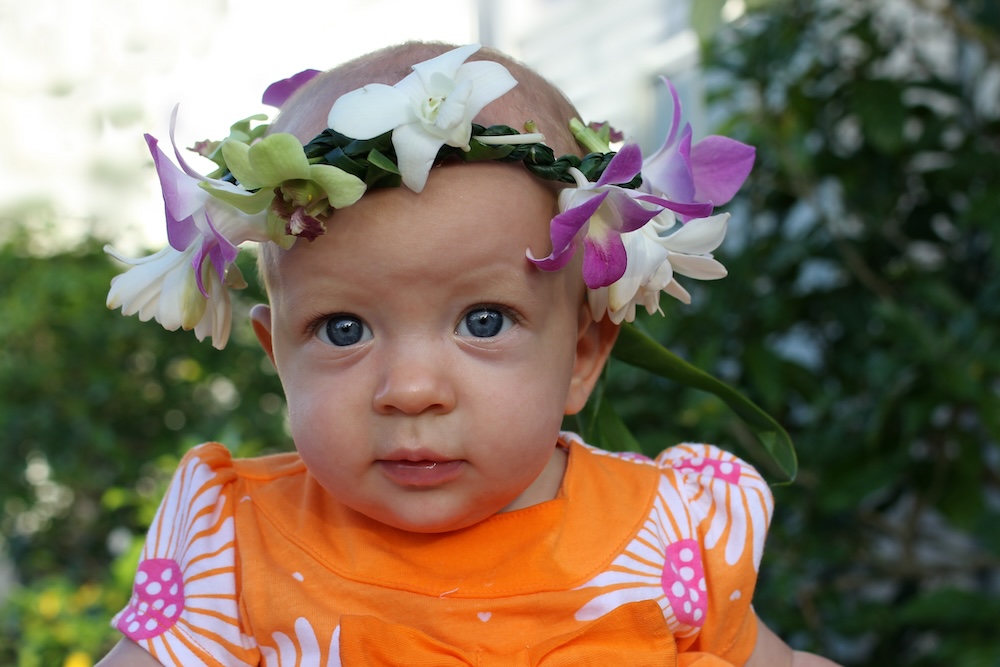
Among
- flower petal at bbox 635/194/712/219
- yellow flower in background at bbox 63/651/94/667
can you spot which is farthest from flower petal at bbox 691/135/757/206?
yellow flower in background at bbox 63/651/94/667

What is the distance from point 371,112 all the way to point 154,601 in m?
0.55

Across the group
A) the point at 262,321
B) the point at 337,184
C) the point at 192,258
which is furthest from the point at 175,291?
the point at 337,184

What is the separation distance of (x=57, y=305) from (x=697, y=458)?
2.63 meters

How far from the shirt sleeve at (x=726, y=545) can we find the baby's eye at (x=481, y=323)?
335mm

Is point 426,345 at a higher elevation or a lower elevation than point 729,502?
higher

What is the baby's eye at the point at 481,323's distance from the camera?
107 centimetres

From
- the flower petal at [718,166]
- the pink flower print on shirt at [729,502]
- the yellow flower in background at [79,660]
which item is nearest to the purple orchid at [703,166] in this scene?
the flower petal at [718,166]

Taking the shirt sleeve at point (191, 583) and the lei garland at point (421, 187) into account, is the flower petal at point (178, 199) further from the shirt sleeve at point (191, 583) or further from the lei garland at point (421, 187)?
the shirt sleeve at point (191, 583)

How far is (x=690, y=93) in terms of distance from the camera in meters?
4.61

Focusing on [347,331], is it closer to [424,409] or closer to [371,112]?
[424,409]

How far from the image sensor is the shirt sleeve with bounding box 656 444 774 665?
121cm

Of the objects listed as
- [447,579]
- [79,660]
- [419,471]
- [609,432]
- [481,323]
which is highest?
[481,323]

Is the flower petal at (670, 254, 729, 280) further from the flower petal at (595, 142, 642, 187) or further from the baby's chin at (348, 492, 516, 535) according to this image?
the baby's chin at (348, 492, 516, 535)

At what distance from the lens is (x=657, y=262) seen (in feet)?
3.69
